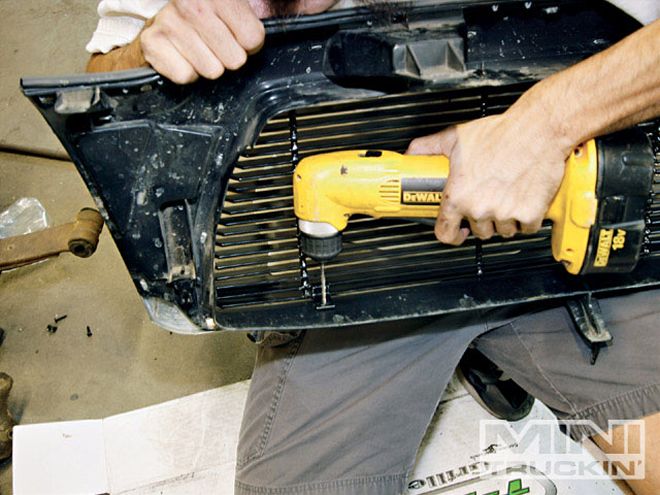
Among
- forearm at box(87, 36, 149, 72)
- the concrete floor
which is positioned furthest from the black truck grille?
the concrete floor

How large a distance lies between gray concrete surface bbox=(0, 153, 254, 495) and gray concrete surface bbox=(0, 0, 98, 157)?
0.44m

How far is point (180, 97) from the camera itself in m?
0.79

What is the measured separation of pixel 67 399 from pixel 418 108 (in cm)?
111

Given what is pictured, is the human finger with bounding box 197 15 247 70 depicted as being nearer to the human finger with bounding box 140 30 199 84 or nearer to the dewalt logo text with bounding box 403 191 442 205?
the human finger with bounding box 140 30 199 84

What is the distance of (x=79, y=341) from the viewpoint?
5.32 ft

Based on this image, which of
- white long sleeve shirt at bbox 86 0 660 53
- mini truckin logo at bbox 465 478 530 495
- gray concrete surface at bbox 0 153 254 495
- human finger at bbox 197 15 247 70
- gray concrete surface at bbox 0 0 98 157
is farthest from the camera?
gray concrete surface at bbox 0 0 98 157

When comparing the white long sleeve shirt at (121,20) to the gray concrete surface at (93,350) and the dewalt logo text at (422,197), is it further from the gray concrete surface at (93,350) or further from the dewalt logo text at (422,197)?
the gray concrete surface at (93,350)

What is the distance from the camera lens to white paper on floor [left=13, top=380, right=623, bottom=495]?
3.99 ft

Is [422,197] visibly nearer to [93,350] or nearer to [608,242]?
[608,242]

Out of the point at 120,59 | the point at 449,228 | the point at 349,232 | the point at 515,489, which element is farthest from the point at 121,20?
the point at 515,489

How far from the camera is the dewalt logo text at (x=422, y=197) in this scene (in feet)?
2.79

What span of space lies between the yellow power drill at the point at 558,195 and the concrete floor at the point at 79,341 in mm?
781

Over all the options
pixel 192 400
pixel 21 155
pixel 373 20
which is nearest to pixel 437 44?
pixel 373 20

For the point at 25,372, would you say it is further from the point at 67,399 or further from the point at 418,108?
the point at 418,108
